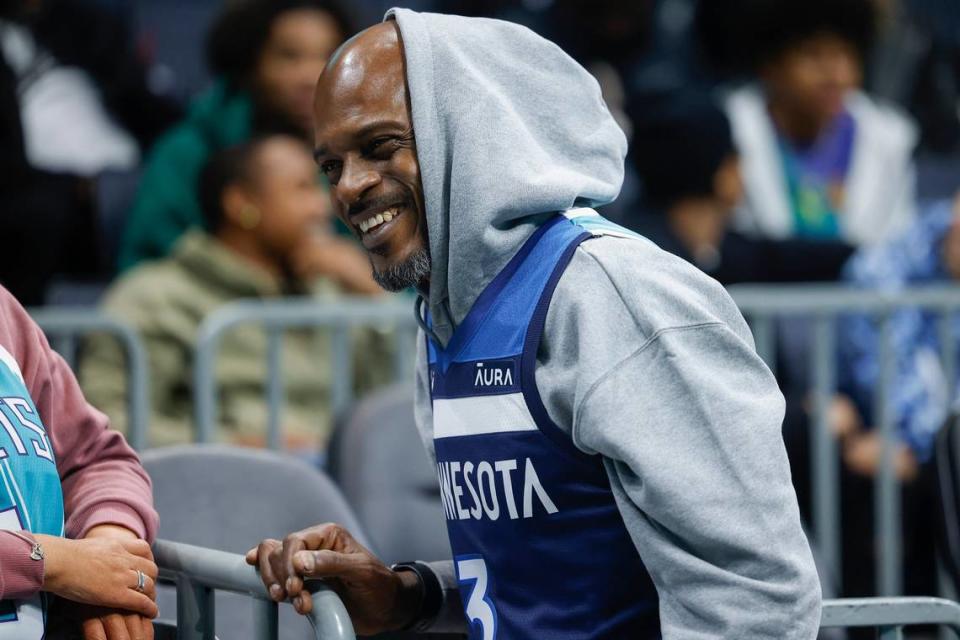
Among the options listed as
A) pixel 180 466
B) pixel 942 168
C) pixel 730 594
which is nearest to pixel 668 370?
pixel 730 594

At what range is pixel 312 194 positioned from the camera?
15.2 feet

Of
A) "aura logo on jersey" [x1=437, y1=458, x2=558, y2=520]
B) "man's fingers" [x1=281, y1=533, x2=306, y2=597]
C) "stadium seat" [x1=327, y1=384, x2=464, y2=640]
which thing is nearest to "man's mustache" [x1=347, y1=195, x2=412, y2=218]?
"aura logo on jersey" [x1=437, y1=458, x2=558, y2=520]

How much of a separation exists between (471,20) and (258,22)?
300 centimetres

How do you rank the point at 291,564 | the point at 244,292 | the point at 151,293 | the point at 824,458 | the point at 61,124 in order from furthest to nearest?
the point at 61,124 < the point at 244,292 < the point at 151,293 < the point at 824,458 < the point at 291,564

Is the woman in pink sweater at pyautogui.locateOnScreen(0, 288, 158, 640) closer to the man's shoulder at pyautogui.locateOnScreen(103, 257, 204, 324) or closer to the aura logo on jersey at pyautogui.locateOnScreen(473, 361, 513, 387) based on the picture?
the aura logo on jersey at pyautogui.locateOnScreen(473, 361, 513, 387)

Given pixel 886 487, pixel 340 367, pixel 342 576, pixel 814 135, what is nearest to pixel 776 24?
pixel 814 135

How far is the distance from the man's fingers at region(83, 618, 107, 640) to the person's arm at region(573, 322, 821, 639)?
2.30ft

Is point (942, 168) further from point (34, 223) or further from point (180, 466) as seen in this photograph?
point (180, 466)

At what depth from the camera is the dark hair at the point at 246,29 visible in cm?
506

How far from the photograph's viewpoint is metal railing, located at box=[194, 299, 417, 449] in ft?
12.9

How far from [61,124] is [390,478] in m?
2.48

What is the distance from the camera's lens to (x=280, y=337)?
403 centimetres

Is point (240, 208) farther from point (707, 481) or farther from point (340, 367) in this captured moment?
point (707, 481)

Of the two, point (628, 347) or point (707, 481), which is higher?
point (628, 347)
